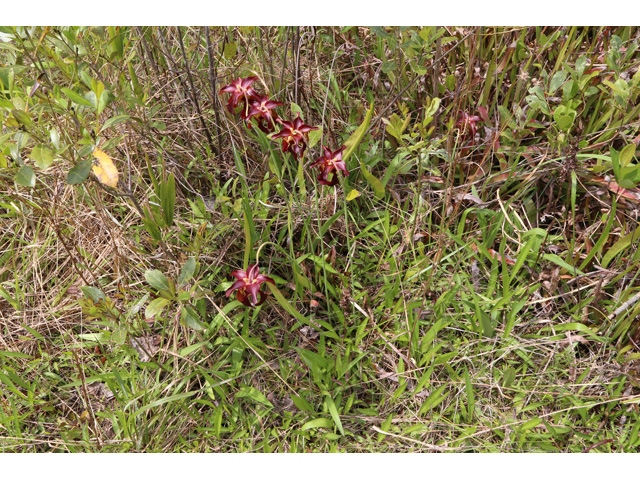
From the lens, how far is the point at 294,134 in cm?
151

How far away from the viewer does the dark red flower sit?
5.83ft

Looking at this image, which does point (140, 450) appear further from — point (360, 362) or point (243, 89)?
point (243, 89)

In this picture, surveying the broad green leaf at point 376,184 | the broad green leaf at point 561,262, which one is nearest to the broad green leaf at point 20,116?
the broad green leaf at point 376,184

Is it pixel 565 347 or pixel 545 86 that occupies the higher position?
pixel 545 86

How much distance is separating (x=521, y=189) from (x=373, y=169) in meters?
0.55

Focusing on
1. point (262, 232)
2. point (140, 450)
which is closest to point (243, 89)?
point (262, 232)

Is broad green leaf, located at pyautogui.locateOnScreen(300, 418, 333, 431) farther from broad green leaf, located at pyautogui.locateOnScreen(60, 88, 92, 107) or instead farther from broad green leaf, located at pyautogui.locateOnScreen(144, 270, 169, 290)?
broad green leaf, located at pyautogui.locateOnScreen(60, 88, 92, 107)

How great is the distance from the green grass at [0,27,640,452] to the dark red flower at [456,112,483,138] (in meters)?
0.03

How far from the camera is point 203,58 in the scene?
2096mm

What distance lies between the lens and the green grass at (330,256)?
5.17 feet

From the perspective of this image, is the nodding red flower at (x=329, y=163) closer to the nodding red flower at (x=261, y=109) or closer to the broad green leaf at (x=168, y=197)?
the nodding red flower at (x=261, y=109)

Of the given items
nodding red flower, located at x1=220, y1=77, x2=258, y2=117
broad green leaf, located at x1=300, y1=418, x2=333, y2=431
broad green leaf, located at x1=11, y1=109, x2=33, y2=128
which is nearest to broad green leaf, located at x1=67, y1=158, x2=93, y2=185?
broad green leaf, located at x1=11, y1=109, x2=33, y2=128

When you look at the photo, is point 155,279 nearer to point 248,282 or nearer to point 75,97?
point 248,282

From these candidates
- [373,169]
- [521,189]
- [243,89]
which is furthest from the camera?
[373,169]
